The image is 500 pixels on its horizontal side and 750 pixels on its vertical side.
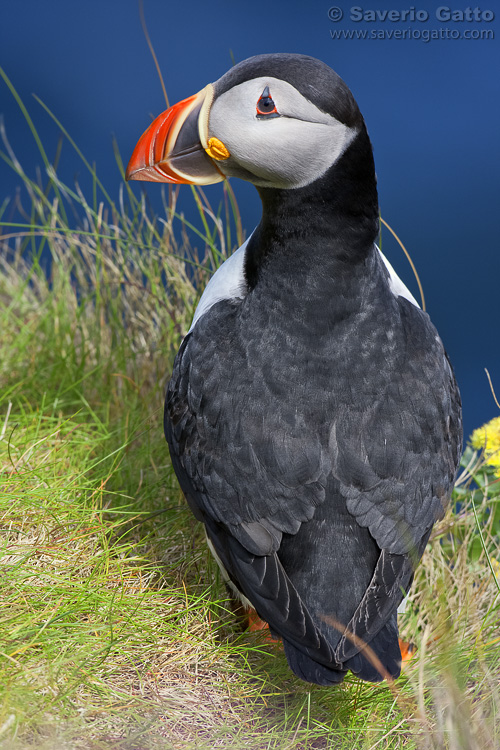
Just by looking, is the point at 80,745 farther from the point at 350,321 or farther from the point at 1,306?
the point at 1,306

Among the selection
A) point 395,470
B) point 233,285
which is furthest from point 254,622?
point 233,285

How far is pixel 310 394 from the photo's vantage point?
2232 millimetres

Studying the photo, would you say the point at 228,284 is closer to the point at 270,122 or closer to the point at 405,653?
the point at 270,122

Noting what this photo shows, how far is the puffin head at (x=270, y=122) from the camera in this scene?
6.65 ft

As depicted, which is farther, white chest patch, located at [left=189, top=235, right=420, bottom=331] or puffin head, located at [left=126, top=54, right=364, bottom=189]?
white chest patch, located at [left=189, top=235, right=420, bottom=331]

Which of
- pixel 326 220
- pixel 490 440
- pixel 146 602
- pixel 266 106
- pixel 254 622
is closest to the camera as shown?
pixel 266 106

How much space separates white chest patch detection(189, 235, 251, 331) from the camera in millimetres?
2502

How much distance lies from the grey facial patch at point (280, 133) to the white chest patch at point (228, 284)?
0.44 m

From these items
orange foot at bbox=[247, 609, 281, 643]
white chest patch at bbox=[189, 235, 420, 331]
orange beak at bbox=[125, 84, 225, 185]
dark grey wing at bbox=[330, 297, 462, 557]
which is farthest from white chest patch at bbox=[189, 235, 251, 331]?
orange foot at bbox=[247, 609, 281, 643]

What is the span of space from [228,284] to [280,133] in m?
0.62

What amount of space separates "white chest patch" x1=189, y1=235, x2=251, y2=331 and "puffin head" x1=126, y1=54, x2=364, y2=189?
14.6 inches

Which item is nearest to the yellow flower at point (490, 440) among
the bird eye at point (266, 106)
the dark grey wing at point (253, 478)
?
the dark grey wing at point (253, 478)

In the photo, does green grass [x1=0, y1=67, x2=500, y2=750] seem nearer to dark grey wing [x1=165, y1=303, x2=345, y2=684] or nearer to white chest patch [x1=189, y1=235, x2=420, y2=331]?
dark grey wing [x1=165, y1=303, x2=345, y2=684]

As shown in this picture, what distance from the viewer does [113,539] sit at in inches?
111
